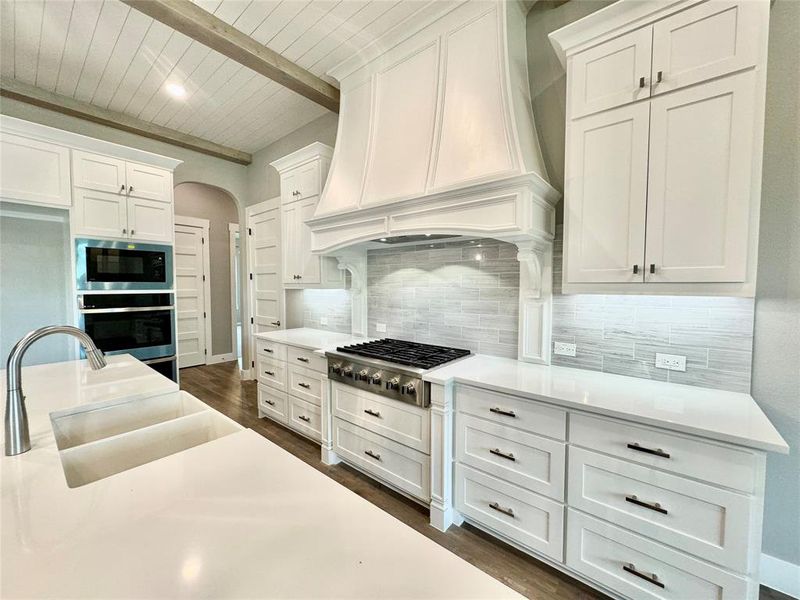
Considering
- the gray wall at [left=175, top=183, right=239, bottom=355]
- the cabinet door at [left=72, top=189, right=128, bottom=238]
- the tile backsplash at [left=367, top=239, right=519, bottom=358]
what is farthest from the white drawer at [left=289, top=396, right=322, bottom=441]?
the gray wall at [left=175, top=183, right=239, bottom=355]

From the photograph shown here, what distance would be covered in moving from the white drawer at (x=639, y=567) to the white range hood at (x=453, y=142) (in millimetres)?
947

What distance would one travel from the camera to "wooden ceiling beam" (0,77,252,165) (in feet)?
10.1

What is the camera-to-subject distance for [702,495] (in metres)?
1.29

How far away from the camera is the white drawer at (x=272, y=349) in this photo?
10.6ft

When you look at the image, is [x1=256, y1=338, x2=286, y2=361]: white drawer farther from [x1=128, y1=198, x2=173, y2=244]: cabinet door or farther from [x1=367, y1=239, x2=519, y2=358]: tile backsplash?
[x1=128, y1=198, x2=173, y2=244]: cabinet door

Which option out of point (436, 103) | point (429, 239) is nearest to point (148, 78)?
point (436, 103)

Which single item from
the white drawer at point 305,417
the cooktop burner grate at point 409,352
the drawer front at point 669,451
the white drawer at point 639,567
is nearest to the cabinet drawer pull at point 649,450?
the drawer front at point 669,451

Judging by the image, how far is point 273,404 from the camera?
3.41 metres

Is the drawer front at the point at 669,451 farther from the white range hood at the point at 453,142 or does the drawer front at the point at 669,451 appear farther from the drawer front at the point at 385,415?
the drawer front at the point at 385,415

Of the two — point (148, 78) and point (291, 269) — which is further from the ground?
point (148, 78)

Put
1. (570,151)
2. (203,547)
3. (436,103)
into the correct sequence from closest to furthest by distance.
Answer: (203,547)
(570,151)
(436,103)

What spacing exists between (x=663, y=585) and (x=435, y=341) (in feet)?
5.86

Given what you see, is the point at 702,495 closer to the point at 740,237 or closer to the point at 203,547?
the point at 740,237

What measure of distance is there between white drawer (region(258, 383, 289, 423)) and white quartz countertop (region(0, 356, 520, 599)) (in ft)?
7.54
